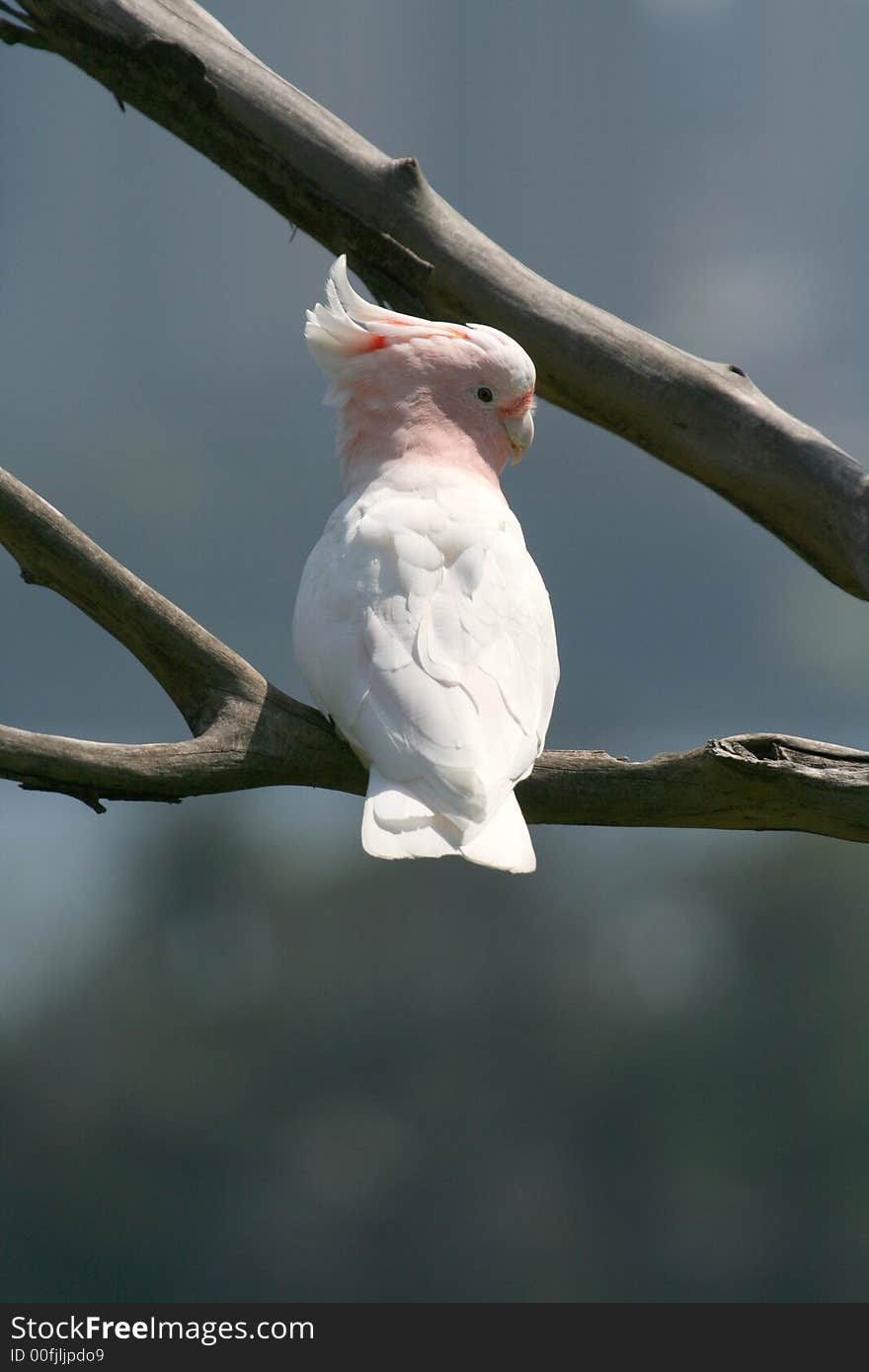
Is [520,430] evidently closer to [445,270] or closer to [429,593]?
[445,270]

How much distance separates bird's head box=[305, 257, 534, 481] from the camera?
77.8 inches

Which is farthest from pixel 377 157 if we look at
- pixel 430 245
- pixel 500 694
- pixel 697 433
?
pixel 500 694

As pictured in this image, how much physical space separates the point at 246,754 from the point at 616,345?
3.47 feet

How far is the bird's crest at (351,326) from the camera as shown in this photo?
1.98 m

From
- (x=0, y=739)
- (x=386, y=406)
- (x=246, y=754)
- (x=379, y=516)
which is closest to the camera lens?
(x=0, y=739)

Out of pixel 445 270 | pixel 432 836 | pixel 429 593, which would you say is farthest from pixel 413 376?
pixel 432 836

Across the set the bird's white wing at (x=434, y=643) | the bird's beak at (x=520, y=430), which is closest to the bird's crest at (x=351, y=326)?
the bird's beak at (x=520, y=430)

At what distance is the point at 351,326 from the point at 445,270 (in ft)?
0.94

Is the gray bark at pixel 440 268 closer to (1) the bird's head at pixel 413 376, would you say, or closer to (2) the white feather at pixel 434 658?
(1) the bird's head at pixel 413 376

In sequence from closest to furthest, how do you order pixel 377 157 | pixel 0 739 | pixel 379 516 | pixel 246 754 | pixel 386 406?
pixel 0 739 < pixel 246 754 < pixel 379 516 < pixel 386 406 < pixel 377 157

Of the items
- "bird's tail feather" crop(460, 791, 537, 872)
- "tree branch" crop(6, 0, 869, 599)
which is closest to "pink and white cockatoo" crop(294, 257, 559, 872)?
"bird's tail feather" crop(460, 791, 537, 872)

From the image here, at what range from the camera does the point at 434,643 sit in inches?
63.1

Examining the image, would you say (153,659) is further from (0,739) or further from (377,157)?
(377,157)

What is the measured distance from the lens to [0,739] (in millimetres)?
1542
